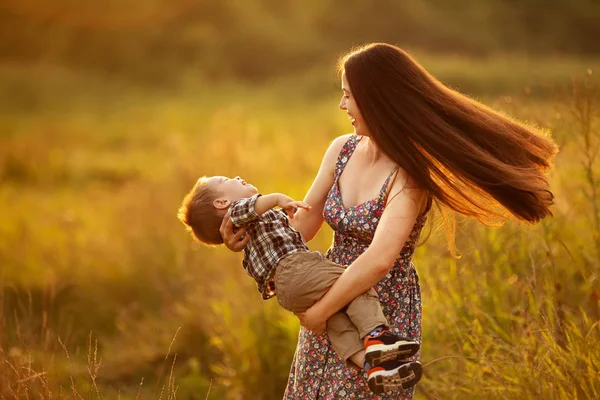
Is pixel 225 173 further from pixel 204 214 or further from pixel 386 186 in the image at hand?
pixel 386 186

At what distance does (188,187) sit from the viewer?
8.88 meters

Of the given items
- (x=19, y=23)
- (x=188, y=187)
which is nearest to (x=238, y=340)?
(x=188, y=187)

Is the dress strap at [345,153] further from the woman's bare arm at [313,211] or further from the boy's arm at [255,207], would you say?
the boy's arm at [255,207]

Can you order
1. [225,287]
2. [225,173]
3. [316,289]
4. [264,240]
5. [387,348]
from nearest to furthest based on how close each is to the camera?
[387,348] → [316,289] → [264,240] → [225,287] → [225,173]

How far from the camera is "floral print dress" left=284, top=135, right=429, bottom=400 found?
2744mm

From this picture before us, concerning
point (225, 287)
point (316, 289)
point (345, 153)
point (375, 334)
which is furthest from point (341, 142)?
point (225, 287)

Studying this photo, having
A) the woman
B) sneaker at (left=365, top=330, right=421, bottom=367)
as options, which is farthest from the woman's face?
sneaker at (left=365, top=330, right=421, bottom=367)

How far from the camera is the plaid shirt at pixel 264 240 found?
285 cm

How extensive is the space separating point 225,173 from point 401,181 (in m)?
5.99

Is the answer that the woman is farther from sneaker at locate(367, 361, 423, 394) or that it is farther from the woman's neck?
sneaker at locate(367, 361, 423, 394)

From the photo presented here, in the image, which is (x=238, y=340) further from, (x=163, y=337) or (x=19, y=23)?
(x=19, y=23)

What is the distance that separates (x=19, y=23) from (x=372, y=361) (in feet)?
112

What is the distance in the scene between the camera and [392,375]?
7.96 ft

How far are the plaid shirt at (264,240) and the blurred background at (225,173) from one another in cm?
43
